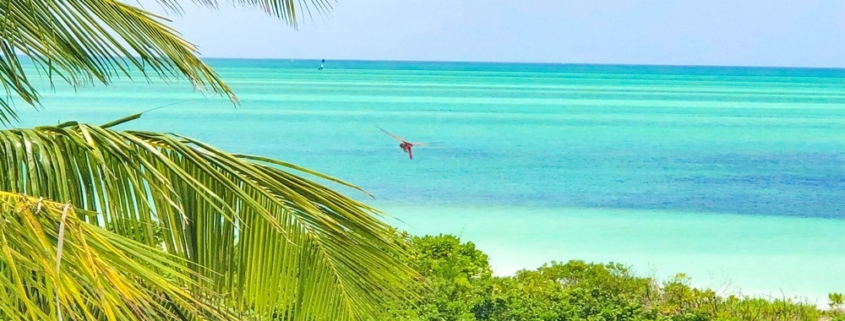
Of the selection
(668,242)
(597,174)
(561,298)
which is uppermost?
(597,174)

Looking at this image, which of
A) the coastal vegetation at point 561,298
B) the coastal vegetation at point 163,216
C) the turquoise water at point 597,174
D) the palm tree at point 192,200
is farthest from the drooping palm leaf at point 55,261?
the coastal vegetation at point 561,298

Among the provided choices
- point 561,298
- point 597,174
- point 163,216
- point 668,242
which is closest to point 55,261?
point 163,216

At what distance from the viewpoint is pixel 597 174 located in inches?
793

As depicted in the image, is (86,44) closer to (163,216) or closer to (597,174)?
(163,216)

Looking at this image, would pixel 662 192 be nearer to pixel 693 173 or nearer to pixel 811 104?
pixel 693 173

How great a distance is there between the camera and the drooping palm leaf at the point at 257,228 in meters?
1.62

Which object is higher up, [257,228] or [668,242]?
[668,242]

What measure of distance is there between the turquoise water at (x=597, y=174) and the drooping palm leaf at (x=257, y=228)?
689 millimetres

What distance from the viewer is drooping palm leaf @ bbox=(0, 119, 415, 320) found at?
5.30 ft

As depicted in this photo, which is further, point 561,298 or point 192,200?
point 561,298

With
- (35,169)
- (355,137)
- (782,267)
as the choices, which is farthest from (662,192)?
(35,169)

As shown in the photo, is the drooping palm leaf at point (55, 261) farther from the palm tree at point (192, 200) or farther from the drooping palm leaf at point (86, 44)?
the drooping palm leaf at point (86, 44)

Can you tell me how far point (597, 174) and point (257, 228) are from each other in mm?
18922

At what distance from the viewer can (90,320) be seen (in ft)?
2.78
